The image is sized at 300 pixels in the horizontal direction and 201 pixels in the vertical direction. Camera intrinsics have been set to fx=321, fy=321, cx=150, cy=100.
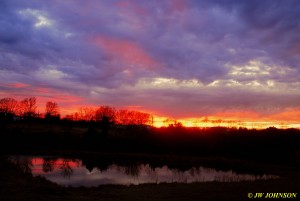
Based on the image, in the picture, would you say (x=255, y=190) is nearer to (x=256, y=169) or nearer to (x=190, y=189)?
(x=190, y=189)

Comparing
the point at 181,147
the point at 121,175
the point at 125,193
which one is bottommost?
the point at 121,175

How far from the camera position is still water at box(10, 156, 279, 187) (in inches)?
1297

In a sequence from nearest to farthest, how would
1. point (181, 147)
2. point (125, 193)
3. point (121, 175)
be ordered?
point (125, 193), point (121, 175), point (181, 147)

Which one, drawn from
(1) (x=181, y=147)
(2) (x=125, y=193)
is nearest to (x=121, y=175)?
(2) (x=125, y=193)

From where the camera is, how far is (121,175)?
37.6m

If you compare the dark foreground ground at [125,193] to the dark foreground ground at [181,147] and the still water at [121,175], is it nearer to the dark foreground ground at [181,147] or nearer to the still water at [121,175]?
the still water at [121,175]

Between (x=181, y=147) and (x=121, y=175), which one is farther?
(x=181, y=147)

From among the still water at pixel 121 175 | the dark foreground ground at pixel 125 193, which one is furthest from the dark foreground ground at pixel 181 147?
the dark foreground ground at pixel 125 193

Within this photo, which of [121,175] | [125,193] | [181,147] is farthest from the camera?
[181,147]

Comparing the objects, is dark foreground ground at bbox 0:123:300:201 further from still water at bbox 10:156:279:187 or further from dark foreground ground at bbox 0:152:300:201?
dark foreground ground at bbox 0:152:300:201

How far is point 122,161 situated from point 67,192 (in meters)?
29.6

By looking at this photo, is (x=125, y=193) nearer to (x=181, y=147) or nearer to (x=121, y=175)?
(x=121, y=175)

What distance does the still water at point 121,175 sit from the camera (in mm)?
32938

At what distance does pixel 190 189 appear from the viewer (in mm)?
23688
